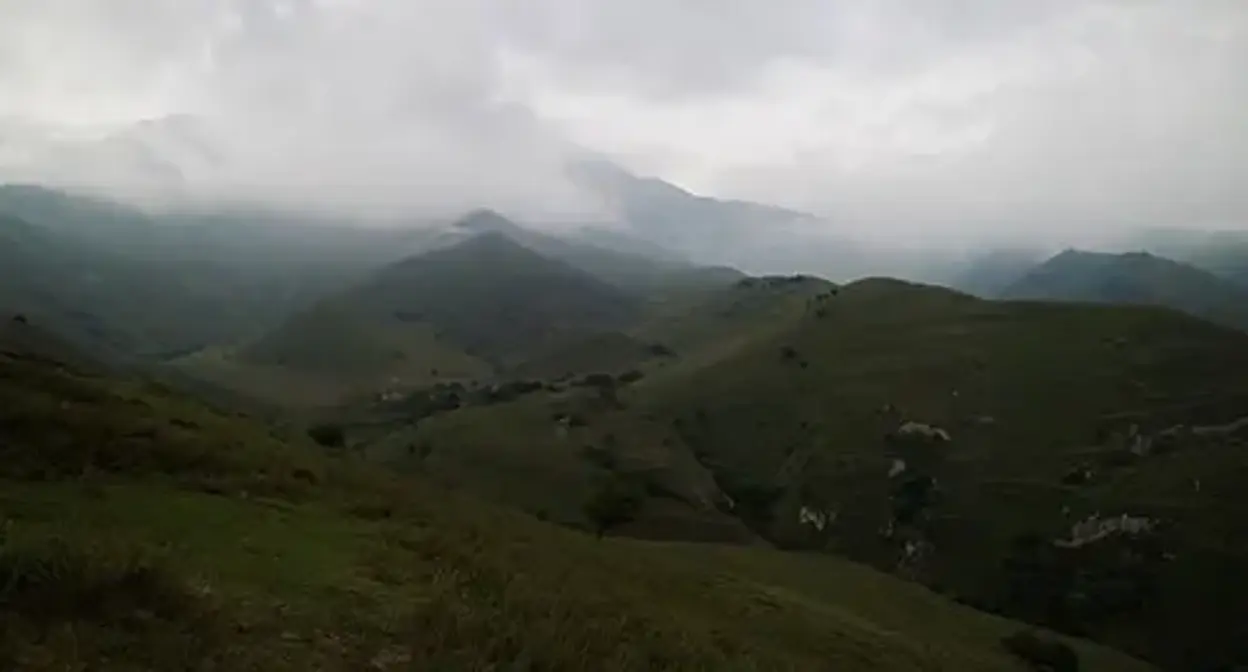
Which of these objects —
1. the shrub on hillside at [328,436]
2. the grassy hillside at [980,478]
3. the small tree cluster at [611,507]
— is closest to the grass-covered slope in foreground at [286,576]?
the shrub on hillside at [328,436]

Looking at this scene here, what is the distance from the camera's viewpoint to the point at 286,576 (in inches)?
979

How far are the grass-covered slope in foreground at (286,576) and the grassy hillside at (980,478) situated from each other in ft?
243

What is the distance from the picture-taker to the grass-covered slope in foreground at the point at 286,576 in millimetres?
18625

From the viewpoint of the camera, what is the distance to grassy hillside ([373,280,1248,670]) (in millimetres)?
137000

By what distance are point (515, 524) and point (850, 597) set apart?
35938mm

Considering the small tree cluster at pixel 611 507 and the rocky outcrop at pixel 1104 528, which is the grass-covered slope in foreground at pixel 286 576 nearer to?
the small tree cluster at pixel 611 507

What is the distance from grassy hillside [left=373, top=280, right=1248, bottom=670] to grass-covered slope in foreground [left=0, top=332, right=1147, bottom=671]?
74.2 meters

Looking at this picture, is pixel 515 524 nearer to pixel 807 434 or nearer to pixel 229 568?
pixel 229 568

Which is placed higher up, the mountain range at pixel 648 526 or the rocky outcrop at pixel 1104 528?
the mountain range at pixel 648 526

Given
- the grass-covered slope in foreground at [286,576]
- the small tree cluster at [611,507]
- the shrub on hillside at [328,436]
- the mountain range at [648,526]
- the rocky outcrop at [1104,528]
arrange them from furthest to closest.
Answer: the rocky outcrop at [1104,528]
the small tree cluster at [611,507]
the shrub on hillside at [328,436]
the mountain range at [648,526]
the grass-covered slope in foreground at [286,576]

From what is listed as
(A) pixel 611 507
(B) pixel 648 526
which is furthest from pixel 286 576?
(A) pixel 611 507

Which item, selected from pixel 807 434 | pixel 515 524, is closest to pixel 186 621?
pixel 515 524

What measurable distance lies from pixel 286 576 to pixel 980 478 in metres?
160

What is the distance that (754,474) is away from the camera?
17538 cm
